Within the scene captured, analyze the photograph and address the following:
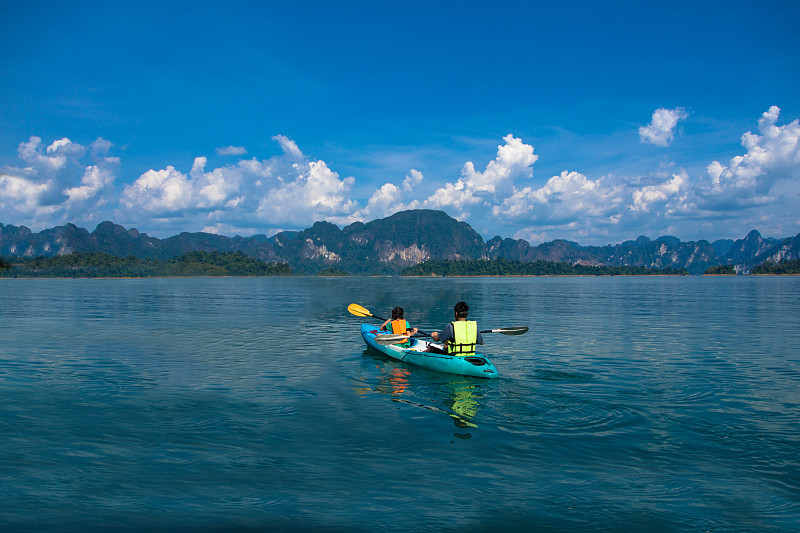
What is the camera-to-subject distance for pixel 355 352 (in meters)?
20.4

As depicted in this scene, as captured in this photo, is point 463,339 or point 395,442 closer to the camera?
point 395,442

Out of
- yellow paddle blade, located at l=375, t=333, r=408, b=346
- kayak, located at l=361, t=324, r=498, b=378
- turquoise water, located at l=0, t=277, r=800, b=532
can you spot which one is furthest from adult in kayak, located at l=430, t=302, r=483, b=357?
yellow paddle blade, located at l=375, t=333, r=408, b=346

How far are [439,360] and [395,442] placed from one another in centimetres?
611

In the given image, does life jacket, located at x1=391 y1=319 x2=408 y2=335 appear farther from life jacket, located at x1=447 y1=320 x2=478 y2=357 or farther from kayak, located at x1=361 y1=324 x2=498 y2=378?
life jacket, located at x1=447 y1=320 x2=478 y2=357

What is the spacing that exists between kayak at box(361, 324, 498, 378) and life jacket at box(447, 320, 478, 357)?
0.21 meters

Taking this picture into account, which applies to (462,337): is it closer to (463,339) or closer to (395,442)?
(463,339)

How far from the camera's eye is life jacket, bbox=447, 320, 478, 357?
1480 cm

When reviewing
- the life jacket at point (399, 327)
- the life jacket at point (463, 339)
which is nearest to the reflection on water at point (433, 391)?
the life jacket at point (463, 339)

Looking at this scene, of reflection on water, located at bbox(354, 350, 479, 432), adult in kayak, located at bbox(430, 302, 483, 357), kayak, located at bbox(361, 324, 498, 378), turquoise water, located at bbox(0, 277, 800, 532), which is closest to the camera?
turquoise water, located at bbox(0, 277, 800, 532)

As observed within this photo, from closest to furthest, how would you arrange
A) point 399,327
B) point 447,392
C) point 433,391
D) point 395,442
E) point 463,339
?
point 395,442, point 447,392, point 433,391, point 463,339, point 399,327

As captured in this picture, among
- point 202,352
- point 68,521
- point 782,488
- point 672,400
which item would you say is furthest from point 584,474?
point 202,352

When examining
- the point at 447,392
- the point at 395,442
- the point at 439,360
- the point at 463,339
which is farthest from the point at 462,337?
the point at 395,442

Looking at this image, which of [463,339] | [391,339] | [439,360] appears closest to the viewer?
[463,339]

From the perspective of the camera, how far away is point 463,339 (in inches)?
584
